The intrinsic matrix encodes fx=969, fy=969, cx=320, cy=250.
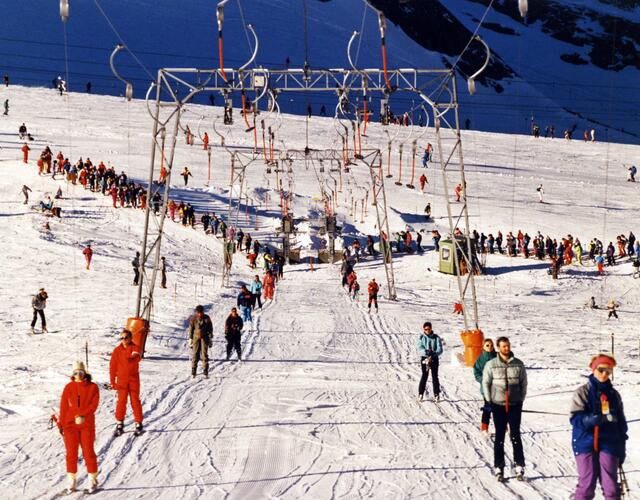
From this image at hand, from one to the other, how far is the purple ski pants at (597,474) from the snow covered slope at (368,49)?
95729 millimetres

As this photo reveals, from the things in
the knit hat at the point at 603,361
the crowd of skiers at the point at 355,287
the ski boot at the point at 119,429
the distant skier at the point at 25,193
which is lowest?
the ski boot at the point at 119,429

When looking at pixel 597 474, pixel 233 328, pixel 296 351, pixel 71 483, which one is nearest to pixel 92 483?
pixel 71 483

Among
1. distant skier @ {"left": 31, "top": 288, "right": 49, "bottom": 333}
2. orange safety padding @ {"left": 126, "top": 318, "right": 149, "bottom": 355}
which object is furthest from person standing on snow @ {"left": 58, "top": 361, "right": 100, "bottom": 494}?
distant skier @ {"left": 31, "top": 288, "right": 49, "bottom": 333}

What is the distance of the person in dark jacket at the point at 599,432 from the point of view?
318 inches

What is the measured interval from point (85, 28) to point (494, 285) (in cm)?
9714

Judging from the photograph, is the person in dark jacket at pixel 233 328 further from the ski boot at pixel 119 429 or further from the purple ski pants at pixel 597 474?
the purple ski pants at pixel 597 474

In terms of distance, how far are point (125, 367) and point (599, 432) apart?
5.93 meters

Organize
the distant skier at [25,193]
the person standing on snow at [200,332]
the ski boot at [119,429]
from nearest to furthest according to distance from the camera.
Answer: the ski boot at [119,429] → the person standing on snow at [200,332] → the distant skier at [25,193]

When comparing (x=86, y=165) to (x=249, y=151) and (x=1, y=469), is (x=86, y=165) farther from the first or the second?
(x=1, y=469)

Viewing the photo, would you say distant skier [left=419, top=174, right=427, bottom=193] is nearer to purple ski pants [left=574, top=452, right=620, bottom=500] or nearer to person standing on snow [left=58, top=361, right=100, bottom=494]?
person standing on snow [left=58, top=361, right=100, bottom=494]

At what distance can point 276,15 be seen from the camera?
14188cm

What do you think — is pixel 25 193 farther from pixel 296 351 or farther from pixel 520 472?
pixel 520 472

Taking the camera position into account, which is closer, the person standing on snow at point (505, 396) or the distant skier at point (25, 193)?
the person standing on snow at point (505, 396)

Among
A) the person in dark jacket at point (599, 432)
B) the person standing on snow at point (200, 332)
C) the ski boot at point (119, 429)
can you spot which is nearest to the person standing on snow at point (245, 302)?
the person standing on snow at point (200, 332)
